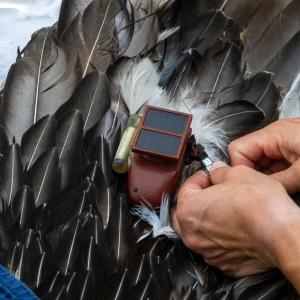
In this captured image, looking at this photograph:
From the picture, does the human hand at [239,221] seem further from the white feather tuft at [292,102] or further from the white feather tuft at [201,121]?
the white feather tuft at [292,102]

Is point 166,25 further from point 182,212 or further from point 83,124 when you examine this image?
point 182,212

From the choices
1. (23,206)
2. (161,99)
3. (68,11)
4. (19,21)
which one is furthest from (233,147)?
(19,21)

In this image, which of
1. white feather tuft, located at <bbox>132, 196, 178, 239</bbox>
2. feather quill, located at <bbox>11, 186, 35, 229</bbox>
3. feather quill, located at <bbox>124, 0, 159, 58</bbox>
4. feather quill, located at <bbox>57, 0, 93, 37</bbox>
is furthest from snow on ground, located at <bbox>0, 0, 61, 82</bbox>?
white feather tuft, located at <bbox>132, 196, 178, 239</bbox>

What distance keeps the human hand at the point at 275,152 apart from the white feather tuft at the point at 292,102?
0.26m

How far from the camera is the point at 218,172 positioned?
151 centimetres

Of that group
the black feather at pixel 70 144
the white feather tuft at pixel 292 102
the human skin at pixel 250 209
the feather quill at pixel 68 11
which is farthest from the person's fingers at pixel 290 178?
the feather quill at pixel 68 11

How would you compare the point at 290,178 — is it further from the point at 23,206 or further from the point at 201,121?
the point at 23,206

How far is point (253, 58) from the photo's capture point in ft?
5.90

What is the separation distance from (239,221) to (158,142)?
10.9 inches

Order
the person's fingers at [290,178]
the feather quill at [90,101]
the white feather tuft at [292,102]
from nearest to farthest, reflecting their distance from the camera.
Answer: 1. the person's fingers at [290,178]
2. the feather quill at [90,101]
3. the white feather tuft at [292,102]

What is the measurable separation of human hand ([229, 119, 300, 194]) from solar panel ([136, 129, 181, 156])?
0.49 feet

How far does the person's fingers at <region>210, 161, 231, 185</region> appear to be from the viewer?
149 cm

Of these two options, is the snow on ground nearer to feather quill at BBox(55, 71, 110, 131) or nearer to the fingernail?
feather quill at BBox(55, 71, 110, 131)

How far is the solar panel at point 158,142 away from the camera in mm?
1498
